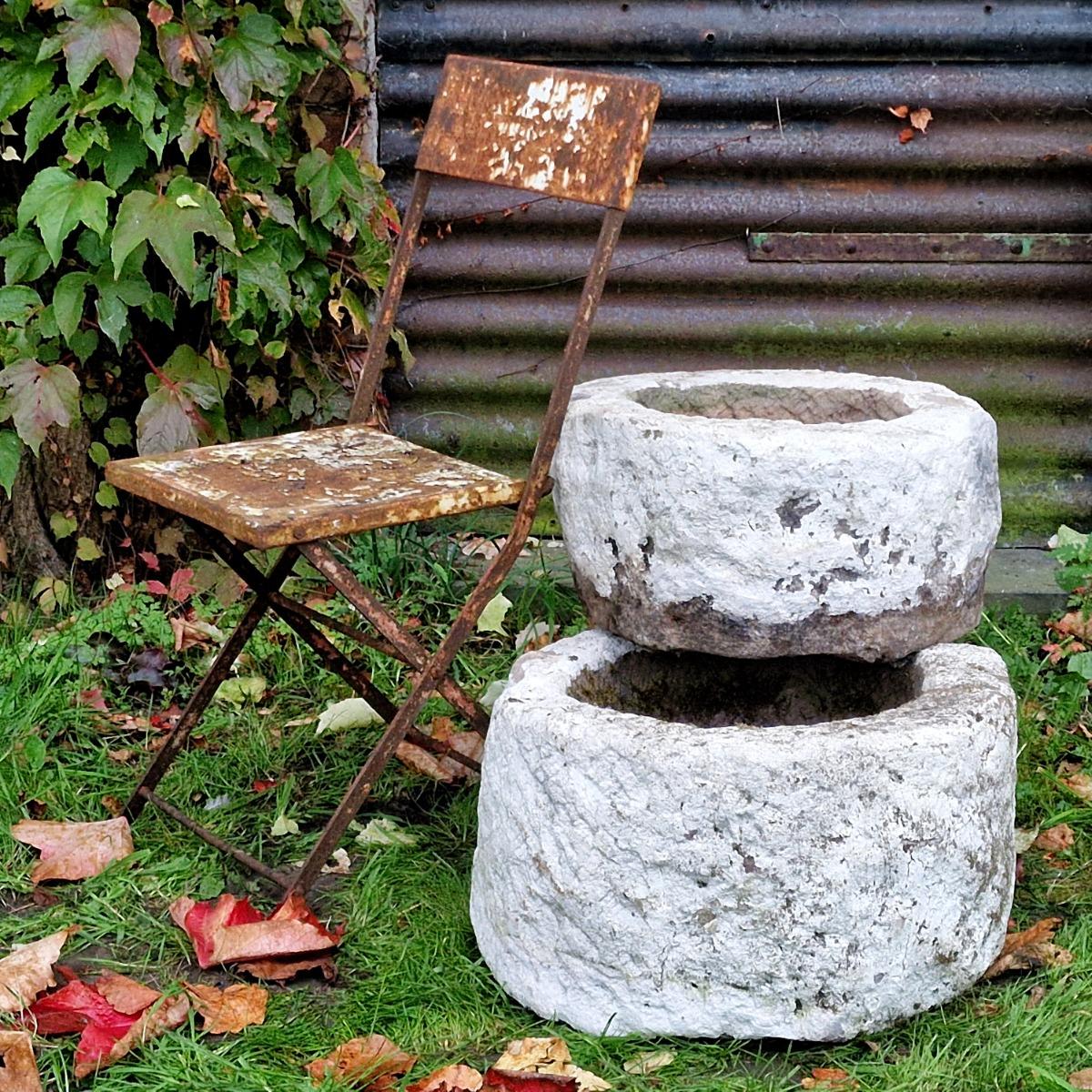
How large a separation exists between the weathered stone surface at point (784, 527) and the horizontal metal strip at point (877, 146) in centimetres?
148

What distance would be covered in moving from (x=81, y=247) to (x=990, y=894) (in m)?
2.44

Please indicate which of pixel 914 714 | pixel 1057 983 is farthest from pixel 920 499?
pixel 1057 983

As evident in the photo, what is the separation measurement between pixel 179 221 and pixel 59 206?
258 millimetres

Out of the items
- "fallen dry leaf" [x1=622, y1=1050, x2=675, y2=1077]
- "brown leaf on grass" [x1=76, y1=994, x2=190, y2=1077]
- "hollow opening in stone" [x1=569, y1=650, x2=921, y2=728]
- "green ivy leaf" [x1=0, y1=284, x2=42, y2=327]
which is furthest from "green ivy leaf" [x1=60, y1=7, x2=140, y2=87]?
"fallen dry leaf" [x1=622, y1=1050, x2=675, y2=1077]

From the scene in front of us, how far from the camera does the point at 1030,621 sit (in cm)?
369

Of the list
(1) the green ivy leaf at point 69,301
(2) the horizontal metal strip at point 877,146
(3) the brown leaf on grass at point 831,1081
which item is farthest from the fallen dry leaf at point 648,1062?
(2) the horizontal metal strip at point 877,146

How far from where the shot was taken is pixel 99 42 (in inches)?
130

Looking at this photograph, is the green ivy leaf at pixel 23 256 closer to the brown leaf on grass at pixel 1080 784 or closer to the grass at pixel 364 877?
the grass at pixel 364 877

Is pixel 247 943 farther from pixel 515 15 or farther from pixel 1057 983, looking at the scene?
pixel 515 15

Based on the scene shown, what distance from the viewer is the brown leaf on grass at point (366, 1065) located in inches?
88.2

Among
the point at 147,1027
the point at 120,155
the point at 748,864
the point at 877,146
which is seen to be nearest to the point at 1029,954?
the point at 748,864

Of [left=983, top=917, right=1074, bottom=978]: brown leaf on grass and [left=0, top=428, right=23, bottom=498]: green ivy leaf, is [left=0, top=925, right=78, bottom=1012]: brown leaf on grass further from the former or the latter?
[left=983, top=917, right=1074, bottom=978]: brown leaf on grass

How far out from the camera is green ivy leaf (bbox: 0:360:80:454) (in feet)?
11.3

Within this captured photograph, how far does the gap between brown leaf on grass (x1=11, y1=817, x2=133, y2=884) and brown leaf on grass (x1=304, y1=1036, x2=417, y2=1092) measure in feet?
2.52
